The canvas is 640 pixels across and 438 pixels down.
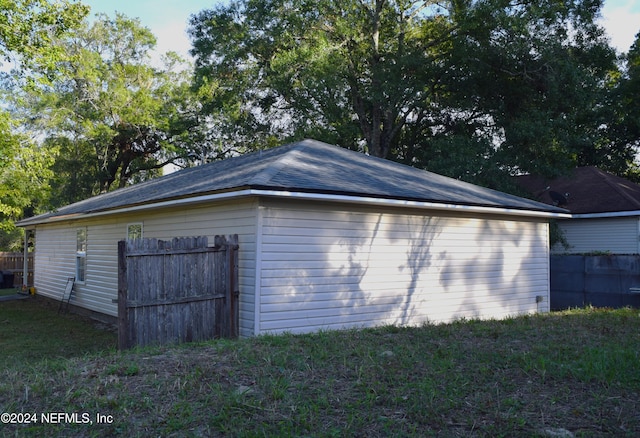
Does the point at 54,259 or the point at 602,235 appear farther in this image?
the point at 602,235

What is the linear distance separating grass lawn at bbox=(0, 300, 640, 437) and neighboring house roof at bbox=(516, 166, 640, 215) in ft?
44.6

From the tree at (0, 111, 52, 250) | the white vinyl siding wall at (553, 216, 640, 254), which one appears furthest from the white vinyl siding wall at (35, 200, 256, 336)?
the white vinyl siding wall at (553, 216, 640, 254)

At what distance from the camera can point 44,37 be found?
13984 mm

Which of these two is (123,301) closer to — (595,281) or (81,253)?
(81,253)

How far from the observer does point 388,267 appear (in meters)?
10.3

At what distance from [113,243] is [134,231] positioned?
3.28ft

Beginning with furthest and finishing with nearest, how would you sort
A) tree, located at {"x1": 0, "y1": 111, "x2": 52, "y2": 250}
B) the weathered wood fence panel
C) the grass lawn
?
the weathered wood fence panel < tree, located at {"x1": 0, "y1": 111, "x2": 52, "y2": 250} < the grass lawn

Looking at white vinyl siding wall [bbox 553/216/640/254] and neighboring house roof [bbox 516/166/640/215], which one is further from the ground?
neighboring house roof [bbox 516/166/640/215]

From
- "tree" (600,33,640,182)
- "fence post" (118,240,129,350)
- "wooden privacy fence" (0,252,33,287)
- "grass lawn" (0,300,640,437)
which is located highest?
"tree" (600,33,640,182)

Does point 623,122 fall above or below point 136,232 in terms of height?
above

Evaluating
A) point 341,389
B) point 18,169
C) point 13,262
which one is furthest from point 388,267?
point 13,262

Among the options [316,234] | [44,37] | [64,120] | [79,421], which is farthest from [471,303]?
[64,120]

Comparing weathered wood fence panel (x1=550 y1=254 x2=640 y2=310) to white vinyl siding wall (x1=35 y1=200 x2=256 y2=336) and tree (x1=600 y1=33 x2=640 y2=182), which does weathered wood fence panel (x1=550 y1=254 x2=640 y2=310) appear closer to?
white vinyl siding wall (x1=35 y1=200 x2=256 y2=336)

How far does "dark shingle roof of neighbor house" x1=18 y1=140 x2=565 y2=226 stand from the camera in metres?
8.84
